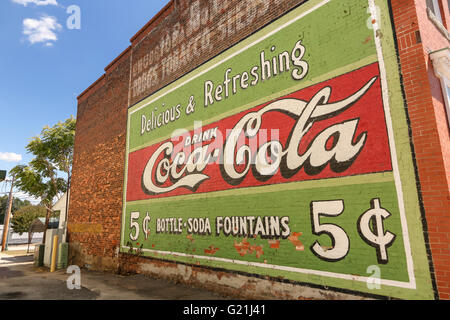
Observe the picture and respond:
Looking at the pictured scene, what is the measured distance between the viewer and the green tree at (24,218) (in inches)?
1481

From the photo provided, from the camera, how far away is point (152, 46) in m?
10.6

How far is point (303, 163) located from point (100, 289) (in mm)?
6620

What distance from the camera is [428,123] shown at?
3980 millimetres

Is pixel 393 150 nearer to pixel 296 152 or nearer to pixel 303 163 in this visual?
pixel 303 163

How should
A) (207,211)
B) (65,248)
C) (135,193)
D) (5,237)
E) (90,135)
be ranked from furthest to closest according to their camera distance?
(5,237)
(90,135)
(65,248)
(135,193)
(207,211)

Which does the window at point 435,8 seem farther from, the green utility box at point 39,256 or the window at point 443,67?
the green utility box at point 39,256

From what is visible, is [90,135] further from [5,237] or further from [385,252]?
[5,237]

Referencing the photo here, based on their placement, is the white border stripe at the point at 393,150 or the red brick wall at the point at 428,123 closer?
the red brick wall at the point at 428,123

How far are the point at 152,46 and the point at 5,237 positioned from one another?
2349 cm

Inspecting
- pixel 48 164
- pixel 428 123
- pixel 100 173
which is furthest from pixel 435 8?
pixel 48 164

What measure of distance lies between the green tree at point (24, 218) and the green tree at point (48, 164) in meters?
19.5

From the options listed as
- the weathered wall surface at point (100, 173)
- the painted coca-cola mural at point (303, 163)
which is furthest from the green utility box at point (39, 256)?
the painted coca-cola mural at point (303, 163)
